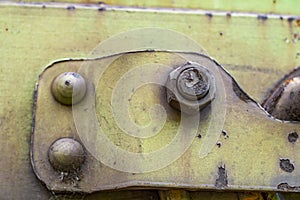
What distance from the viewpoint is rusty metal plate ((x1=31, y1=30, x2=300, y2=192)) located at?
1.01 meters

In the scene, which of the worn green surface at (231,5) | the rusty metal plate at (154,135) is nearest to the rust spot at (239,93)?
the rusty metal plate at (154,135)

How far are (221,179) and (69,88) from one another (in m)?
0.32

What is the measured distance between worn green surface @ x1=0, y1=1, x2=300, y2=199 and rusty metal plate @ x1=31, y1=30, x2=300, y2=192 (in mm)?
52

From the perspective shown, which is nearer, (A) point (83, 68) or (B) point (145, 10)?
(A) point (83, 68)

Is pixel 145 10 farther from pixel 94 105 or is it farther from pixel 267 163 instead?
pixel 267 163

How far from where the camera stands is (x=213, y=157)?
1015mm

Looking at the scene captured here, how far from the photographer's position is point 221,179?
1002 mm

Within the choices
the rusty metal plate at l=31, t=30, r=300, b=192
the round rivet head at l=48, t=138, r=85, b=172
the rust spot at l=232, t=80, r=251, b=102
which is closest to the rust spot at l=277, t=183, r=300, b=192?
the rusty metal plate at l=31, t=30, r=300, b=192

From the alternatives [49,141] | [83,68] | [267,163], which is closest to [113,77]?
[83,68]

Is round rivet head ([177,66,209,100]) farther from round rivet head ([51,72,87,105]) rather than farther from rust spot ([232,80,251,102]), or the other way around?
round rivet head ([51,72,87,105])

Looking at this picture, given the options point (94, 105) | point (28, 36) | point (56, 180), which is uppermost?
point (28, 36)

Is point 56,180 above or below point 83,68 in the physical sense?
below

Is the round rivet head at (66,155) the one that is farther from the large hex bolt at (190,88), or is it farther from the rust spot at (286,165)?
the rust spot at (286,165)

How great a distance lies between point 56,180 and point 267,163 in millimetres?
387
